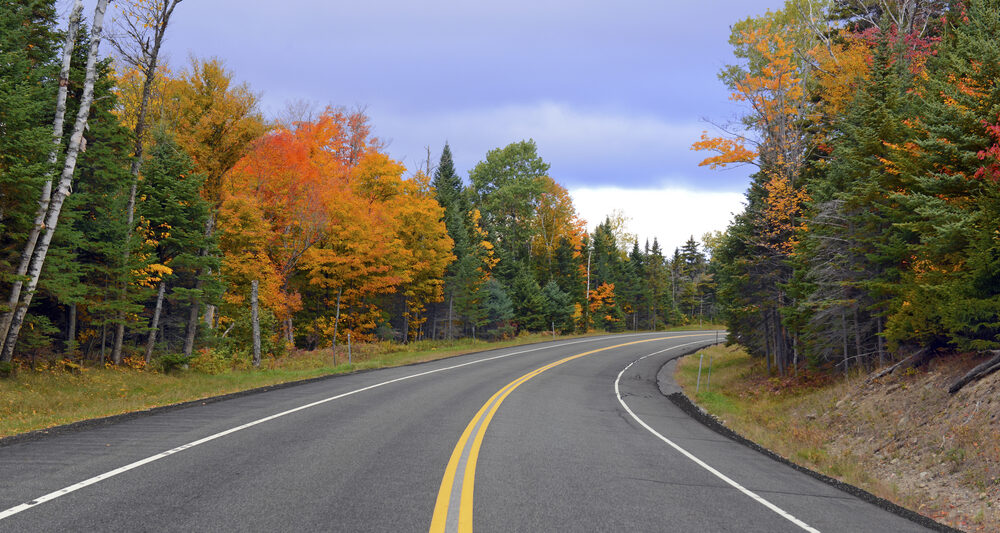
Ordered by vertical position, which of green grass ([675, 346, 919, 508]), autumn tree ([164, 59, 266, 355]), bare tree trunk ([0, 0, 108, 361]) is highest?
autumn tree ([164, 59, 266, 355])

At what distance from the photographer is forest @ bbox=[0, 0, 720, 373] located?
12.2 m

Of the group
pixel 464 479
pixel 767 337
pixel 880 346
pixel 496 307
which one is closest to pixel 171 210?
pixel 464 479

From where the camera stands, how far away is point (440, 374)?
18547 mm

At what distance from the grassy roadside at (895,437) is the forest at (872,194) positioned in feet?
3.25

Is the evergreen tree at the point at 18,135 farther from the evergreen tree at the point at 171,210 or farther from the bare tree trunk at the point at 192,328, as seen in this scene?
the bare tree trunk at the point at 192,328

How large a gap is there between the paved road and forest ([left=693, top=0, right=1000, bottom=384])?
18.8 feet

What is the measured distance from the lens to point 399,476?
576cm

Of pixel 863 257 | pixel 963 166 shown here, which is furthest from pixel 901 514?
pixel 863 257

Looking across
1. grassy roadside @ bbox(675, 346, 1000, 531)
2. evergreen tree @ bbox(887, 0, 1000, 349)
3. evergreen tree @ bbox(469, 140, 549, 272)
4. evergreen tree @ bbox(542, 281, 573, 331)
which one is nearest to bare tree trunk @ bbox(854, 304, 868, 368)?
grassy roadside @ bbox(675, 346, 1000, 531)

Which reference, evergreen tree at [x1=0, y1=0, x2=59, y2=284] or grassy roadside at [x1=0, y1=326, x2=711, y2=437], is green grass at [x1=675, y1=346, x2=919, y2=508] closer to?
grassy roadside at [x1=0, y1=326, x2=711, y2=437]

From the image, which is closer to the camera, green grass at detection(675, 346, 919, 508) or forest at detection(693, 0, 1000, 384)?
green grass at detection(675, 346, 919, 508)

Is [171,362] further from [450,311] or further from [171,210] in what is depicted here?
[450,311]

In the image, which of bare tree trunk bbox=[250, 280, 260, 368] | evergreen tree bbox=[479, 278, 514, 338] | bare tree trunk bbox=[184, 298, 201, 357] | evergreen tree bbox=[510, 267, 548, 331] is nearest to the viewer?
bare tree trunk bbox=[184, 298, 201, 357]

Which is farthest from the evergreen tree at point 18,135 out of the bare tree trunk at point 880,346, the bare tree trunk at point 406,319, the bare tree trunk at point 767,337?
the bare tree trunk at point 767,337
